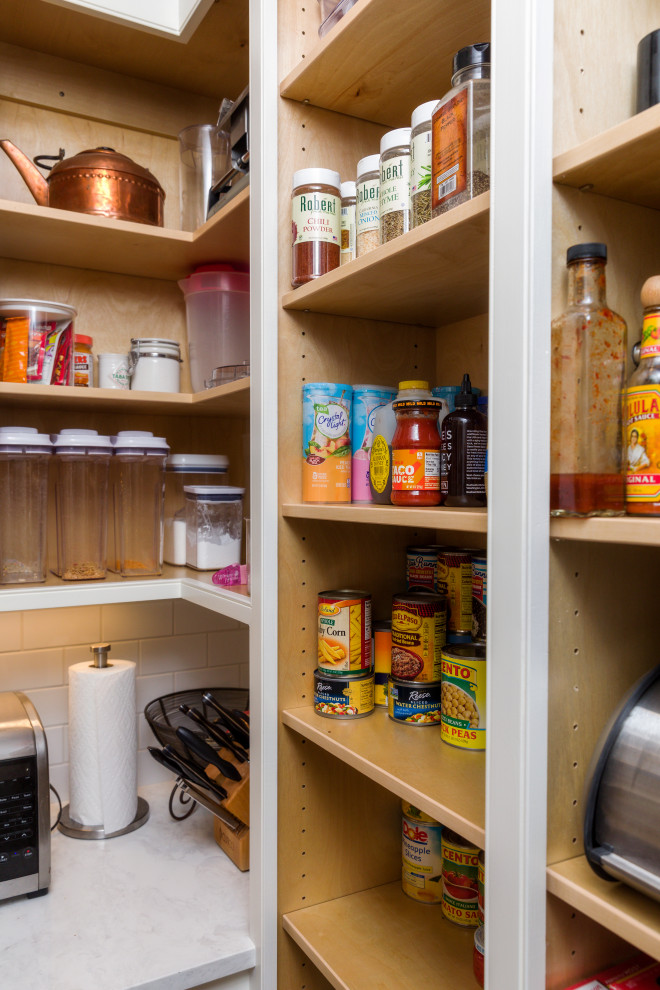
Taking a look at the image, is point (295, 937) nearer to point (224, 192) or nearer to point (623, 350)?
point (623, 350)

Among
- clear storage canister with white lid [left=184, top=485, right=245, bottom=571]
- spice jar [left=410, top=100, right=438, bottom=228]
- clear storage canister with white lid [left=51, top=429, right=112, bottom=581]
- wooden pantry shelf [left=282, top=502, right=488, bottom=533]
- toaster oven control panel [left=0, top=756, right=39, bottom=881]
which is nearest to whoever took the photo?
wooden pantry shelf [left=282, top=502, right=488, bottom=533]

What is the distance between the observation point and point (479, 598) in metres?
1.12

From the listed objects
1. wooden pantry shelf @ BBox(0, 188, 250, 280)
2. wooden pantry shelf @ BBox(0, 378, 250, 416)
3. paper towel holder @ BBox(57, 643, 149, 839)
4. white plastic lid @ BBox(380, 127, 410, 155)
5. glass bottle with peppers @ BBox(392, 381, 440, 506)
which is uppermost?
wooden pantry shelf @ BBox(0, 188, 250, 280)

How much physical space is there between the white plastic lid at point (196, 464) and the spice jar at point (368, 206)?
0.77 m

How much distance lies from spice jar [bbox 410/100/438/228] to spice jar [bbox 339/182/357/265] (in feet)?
0.73

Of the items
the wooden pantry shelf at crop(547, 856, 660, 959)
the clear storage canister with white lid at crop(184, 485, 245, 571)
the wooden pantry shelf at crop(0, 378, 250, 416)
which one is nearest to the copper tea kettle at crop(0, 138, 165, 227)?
the wooden pantry shelf at crop(0, 378, 250, 416)

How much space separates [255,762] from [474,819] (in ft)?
1.74

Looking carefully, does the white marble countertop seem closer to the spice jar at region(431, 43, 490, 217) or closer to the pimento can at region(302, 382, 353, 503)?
the pimento can at region(302, 382, 353, 503)

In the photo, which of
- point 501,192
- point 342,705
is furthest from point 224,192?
point 342,705

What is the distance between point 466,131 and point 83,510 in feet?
3.68

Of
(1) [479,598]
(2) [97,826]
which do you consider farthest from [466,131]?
(2) [97,826]

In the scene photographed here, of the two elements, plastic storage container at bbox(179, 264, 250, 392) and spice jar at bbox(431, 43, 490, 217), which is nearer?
spice jar at bbox(431, 43, 490, 217)

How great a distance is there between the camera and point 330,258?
1.13 meters

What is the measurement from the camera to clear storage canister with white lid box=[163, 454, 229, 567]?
1.70m
